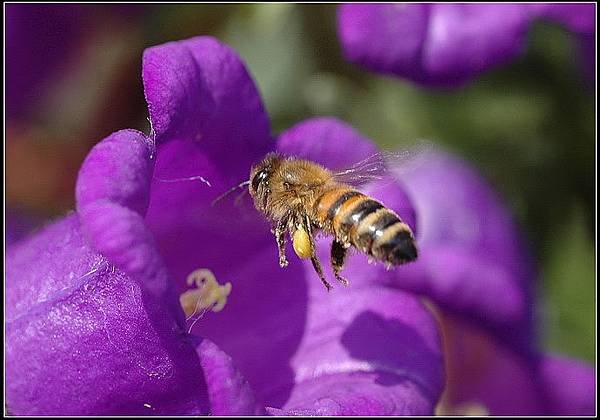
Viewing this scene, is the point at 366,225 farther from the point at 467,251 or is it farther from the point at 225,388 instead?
the point at 467,251

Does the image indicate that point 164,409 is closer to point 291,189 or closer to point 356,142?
point 291,189

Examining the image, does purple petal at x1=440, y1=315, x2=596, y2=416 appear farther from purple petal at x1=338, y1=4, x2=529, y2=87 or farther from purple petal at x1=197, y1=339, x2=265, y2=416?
purple petal at x1=197, y1=339, x2=265, y2=416

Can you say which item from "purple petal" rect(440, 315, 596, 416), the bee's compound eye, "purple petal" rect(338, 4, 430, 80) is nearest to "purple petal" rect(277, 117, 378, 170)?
the bee's compound eye

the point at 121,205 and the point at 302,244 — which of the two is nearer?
the point at 121,205

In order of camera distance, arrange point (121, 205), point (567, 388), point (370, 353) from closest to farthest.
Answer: point (121, 205), point (370, 353), point (567, 388)

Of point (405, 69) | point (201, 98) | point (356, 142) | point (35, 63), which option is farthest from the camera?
point (35, 63)

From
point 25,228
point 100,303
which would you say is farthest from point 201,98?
point 25,228

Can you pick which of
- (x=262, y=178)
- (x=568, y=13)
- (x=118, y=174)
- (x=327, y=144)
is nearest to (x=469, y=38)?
(x=568, y=13)

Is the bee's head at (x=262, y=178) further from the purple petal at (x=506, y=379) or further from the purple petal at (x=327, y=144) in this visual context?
the purple petal at (x=506, y=379)
